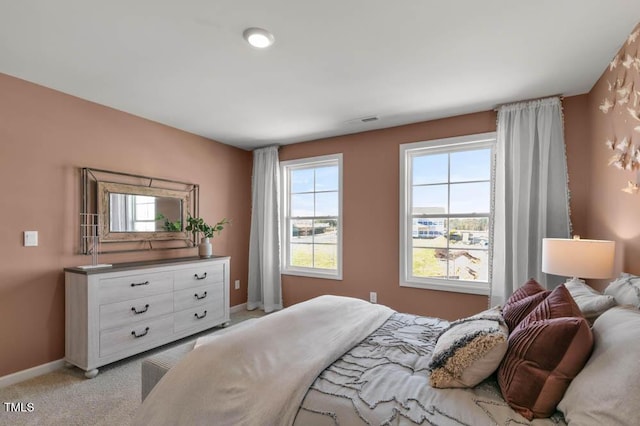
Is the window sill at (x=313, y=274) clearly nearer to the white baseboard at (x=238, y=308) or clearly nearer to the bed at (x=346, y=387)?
the white baseboard at (x=238, y=308)

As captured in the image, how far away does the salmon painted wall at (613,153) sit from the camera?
188cm

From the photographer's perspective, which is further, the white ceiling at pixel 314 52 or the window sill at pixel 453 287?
the window sill at pixel 453 287

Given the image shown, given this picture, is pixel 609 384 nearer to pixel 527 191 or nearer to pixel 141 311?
pixel 527 191

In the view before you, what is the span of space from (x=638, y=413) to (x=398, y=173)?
116 inches

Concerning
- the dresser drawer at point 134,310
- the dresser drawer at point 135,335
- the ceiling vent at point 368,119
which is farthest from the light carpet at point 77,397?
the ceiling vent at point 368,119

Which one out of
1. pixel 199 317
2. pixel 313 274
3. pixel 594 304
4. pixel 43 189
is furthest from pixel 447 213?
pixel 43 189

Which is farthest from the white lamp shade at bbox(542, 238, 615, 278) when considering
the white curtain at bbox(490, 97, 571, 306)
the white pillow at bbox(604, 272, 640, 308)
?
the white curtain at bbox(490, 97, 571, 306)

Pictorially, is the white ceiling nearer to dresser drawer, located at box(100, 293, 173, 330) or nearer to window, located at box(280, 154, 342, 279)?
window, located at box(280, 154, 342, 279)

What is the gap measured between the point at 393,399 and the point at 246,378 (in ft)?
1.99

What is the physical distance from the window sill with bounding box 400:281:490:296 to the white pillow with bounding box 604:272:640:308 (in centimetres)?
149

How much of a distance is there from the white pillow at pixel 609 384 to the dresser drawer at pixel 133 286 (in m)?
3.07

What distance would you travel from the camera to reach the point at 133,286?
2805mm

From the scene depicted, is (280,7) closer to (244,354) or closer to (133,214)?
(244,354)

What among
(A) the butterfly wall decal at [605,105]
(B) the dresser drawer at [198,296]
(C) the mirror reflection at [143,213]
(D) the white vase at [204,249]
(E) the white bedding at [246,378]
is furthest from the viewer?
(D) the white vase at [204,249]
